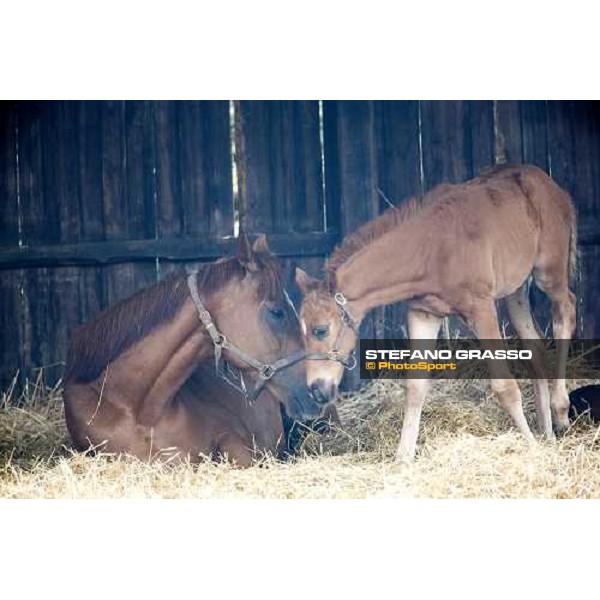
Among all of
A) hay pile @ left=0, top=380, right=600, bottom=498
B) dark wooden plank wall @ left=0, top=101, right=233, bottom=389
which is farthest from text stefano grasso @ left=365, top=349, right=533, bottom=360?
dark wooden plank wall @ left=0, top=101, right=233, bottom=389

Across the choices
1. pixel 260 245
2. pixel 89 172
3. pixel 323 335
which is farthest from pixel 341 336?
pixel 89 172

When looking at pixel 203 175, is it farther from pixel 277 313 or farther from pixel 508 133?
pixel 277 313

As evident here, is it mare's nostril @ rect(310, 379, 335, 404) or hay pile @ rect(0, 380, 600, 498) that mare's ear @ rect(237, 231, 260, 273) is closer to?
mare's nostril @ rect(310, 379, 335, 404)

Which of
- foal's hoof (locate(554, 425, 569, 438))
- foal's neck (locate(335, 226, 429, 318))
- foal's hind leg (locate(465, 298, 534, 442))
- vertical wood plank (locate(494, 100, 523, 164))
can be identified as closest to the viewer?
Answer: foal's neck (locate(335, 226, 429, 318))

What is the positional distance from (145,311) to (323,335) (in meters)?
1.06

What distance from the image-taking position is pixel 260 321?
5.96 meters

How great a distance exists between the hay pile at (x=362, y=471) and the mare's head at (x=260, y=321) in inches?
18.1

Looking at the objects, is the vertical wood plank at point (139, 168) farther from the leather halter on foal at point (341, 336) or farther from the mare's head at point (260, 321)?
the leather halter on foal at point (341, 336)

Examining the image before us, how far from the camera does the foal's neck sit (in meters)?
6.21

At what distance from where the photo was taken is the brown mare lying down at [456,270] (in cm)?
609

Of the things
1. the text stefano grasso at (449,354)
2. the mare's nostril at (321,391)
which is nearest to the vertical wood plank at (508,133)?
the text stefano grasso at (449,354)

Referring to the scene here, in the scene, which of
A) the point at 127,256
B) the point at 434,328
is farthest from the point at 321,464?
the point at 127,256

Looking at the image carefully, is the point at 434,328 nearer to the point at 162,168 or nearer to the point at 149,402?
the point at 149,402

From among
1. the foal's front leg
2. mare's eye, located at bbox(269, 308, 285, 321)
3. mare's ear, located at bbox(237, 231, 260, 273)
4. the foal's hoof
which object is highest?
mare's ear, located at bbox(237, 231, 260, 273)
